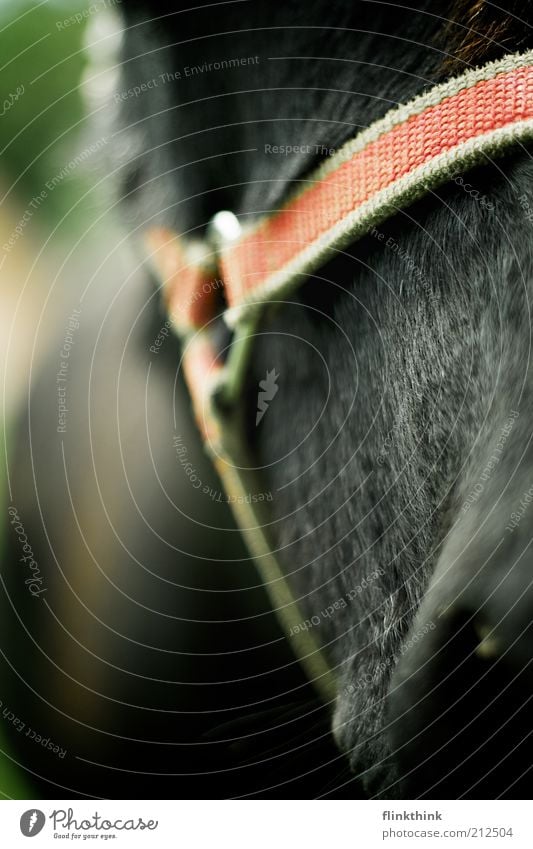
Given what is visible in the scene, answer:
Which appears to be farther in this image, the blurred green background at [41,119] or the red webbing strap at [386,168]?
the blurred green background at [41,119]

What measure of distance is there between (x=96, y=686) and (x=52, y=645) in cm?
3

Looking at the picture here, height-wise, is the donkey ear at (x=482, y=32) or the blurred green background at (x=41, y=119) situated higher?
the blurred green background at (x=41, y=119)

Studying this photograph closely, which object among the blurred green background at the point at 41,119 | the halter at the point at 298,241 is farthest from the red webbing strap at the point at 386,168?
the blurred green background at the point at 41,119

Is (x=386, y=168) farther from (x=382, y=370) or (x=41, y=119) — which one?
(x=41, y=119)

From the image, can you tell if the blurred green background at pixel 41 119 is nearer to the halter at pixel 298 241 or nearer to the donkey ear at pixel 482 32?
the halter at pixel 298 241

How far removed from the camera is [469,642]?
310 millimetres

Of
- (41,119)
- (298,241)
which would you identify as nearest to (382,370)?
(298,241)

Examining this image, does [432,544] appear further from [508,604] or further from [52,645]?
[52,645]

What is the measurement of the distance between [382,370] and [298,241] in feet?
0.24

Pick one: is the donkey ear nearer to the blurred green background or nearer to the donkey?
the donkey

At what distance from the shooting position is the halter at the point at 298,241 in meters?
0.29

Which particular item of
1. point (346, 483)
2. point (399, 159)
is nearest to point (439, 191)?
point (399, 159)

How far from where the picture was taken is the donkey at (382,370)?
12.2 inches

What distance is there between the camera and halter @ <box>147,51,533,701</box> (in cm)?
29
